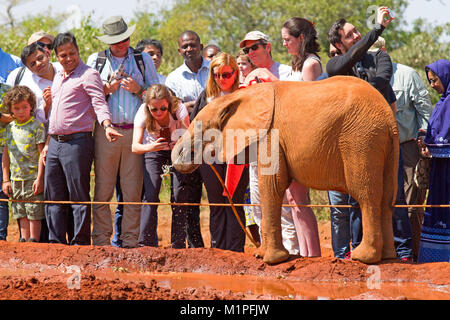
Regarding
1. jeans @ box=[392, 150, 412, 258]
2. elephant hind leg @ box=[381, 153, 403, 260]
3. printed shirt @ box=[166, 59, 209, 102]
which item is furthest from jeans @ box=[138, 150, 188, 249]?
elephant hind leg @ box=[381, 153, 403, 260]

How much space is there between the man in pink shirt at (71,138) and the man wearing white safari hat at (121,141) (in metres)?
0.19

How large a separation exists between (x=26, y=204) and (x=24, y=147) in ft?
2.19

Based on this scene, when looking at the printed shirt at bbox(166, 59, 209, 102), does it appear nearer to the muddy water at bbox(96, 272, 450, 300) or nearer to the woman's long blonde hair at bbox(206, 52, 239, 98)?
the woman's long blonde hair at bbox(206, 52, 239, 98)

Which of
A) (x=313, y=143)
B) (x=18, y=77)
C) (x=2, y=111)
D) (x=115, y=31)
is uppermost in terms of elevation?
(x=115, y=31)

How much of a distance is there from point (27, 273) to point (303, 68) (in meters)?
3.48

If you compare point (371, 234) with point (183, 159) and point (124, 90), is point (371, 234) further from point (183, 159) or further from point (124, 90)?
point (124, 90)

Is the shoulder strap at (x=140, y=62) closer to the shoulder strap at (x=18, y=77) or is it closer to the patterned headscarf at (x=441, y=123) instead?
the shoulder strap at (x=18, y=77)

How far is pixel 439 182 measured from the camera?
7.17 metres

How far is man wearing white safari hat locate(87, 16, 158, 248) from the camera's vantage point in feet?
26.8

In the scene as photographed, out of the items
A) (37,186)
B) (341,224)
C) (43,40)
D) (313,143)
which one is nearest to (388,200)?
(313,143)

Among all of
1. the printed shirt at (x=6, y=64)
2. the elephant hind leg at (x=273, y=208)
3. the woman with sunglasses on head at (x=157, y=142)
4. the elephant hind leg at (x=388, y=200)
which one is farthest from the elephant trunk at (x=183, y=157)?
the printed shirt at (x=6, y=64)

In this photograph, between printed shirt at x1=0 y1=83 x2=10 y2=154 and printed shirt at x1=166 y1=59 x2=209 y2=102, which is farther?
printed shirt at x1=166 y1=59 x2=209 y2=102

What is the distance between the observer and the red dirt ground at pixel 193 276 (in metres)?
5.84

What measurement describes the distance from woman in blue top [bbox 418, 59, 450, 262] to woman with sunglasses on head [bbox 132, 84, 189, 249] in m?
2.55
